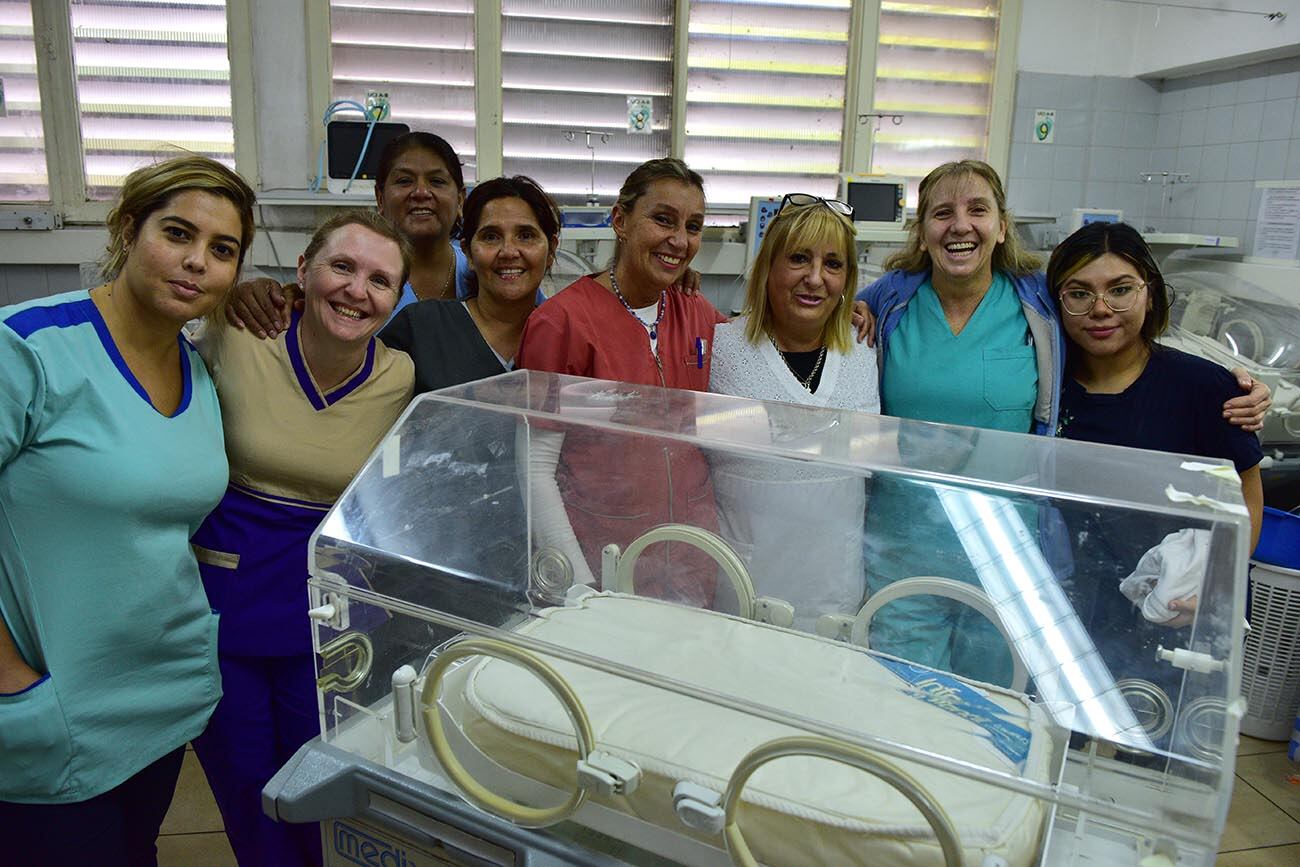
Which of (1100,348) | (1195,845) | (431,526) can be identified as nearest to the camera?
(1195,845)

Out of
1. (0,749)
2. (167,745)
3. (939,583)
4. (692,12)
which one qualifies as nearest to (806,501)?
(939,583)

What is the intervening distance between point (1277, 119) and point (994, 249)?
2.86 meters

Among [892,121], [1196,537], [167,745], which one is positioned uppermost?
[892,121]

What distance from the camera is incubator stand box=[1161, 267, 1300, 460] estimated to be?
2836 mm

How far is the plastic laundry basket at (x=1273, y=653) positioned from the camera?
8.48 ft

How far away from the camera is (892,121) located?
4.27 metres

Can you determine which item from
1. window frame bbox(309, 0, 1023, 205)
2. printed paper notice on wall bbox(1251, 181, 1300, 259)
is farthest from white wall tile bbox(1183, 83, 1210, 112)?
window frame bbox(309, 0, 1023, 205)

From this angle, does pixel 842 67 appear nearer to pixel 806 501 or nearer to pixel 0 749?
pixel 806 501

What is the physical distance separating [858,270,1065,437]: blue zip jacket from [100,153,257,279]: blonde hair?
121 cm

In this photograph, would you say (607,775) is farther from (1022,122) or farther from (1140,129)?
(1140,129)

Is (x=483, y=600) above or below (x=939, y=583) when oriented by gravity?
below

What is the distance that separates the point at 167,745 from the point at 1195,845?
1.35 meters

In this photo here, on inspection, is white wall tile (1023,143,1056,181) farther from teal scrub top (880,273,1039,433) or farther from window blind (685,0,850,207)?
teal scrub top (880,273,1039,433)

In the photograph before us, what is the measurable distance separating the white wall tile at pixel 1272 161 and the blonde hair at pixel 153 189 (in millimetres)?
4115
